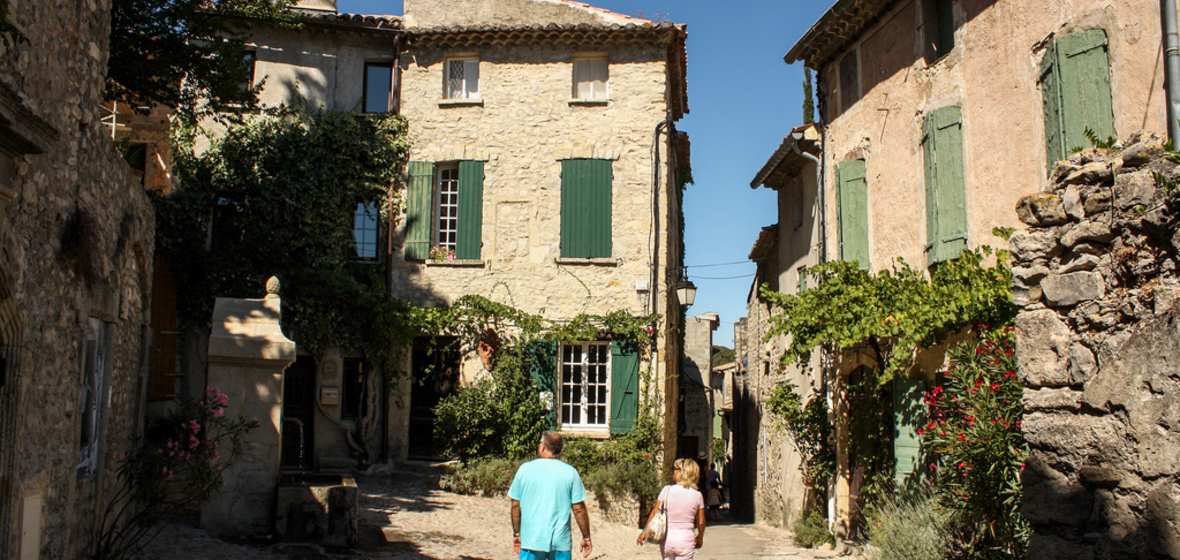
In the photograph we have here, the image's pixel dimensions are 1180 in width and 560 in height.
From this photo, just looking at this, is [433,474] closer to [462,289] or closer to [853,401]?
[462,289]

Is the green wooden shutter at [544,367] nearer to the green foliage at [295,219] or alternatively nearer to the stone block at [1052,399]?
the green foliage at [295,219]

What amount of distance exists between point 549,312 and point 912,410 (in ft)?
21.0

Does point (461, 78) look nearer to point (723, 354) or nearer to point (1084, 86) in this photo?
point (1084, 86)

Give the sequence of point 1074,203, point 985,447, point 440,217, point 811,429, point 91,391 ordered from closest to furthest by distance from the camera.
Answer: point 1074,203, point 985,447, point 91,391, point 811,429, point 440,217

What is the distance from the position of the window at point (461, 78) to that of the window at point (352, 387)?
486 centimetres

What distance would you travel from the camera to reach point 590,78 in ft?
49.8

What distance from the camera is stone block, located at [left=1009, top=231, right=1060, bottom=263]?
4866 mm

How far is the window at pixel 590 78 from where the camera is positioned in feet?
49.6

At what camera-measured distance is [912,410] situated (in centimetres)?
983

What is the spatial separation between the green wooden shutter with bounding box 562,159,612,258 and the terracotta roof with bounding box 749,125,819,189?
2.95 m

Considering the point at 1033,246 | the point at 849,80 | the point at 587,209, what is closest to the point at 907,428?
the point at 849,80

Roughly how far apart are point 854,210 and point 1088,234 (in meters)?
7.49

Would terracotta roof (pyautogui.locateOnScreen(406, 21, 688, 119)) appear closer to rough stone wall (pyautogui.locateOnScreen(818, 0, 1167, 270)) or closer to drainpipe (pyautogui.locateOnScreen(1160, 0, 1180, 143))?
rough stone wall (pyautogui.locateOnScreen(818, 0, 1167, 270))

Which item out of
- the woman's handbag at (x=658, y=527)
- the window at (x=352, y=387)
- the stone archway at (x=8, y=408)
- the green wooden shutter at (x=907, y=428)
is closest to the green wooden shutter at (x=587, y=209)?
the window at (x=352, y=387)
